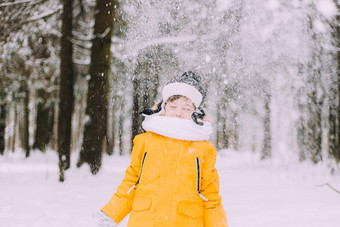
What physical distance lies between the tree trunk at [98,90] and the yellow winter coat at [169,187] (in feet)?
23.2

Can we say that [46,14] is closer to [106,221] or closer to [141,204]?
[106,221]

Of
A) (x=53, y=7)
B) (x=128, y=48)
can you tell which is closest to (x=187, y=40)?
(x=128, y=48)

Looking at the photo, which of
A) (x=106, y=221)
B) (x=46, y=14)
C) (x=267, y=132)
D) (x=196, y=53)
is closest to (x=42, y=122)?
(x=46, y=14)

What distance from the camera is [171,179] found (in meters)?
2.17

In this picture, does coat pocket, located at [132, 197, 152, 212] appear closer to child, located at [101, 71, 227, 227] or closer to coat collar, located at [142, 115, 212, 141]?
child, located at [101, 71, 227, 227]

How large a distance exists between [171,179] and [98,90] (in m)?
7.27

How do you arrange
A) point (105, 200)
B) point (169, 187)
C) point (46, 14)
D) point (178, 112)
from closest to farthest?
point (169, 187) → point (178, 112) → point (105, 200) → point (46, 14)

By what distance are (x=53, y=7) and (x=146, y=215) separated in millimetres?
10397

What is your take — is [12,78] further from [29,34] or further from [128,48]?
[128,48]

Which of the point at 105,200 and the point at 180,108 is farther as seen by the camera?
the point at 105,200

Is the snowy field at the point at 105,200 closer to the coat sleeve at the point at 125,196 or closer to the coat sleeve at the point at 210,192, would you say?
the coat sleeve at the point at 125,196

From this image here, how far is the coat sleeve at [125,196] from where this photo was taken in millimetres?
2289

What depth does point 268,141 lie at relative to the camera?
16719mm

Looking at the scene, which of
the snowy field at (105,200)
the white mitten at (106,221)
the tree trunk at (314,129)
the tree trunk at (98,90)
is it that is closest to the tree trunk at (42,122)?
the snowy field at (105,200)
